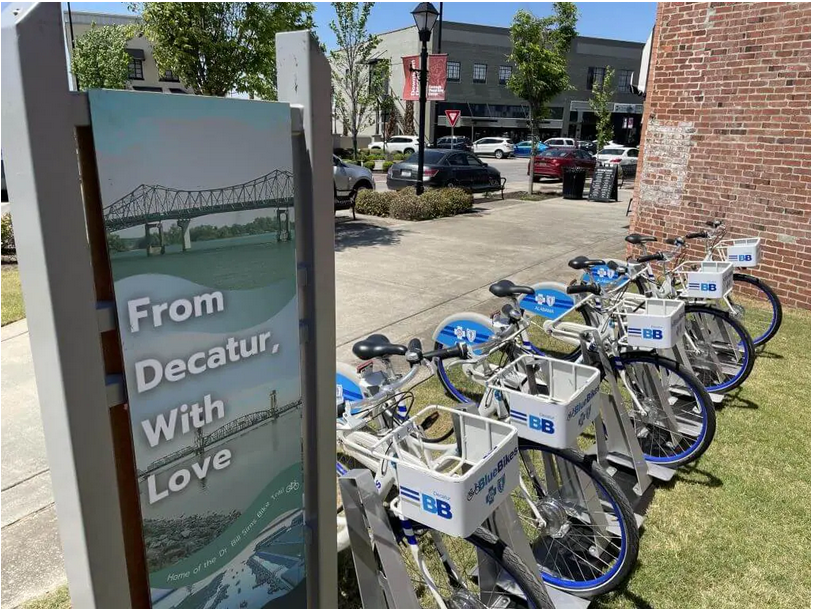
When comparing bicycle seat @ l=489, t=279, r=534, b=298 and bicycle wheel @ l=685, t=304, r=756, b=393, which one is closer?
bicycle seat @ l=489, t=279, r=534, b=298

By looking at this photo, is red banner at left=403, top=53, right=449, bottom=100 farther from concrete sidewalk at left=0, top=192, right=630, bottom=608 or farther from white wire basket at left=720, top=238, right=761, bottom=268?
white wire basket at left=720, top=238, right=761, bottom=268

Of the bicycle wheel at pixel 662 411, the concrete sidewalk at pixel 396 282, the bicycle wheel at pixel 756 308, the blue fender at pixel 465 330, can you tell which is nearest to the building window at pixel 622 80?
the concrete sidewalk at pixel 396 282

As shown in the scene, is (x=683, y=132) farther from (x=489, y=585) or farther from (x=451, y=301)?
(x=489, y=585)

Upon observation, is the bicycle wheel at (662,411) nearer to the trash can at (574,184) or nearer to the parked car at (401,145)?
the trash can at (574,184)

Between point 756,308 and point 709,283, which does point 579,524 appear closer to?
point 709,283

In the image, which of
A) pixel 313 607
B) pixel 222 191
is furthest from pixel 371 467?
pixel 222 191

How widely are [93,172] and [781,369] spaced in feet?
19.6

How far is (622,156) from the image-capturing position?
28.2 meters

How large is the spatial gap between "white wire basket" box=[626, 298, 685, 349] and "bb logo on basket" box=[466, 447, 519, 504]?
174 centimetres

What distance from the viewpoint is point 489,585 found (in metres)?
2.52

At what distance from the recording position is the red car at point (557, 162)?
22.6 meters

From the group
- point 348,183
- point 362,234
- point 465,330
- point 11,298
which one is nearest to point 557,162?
point 348,183

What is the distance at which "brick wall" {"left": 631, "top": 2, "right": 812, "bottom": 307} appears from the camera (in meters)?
7.11

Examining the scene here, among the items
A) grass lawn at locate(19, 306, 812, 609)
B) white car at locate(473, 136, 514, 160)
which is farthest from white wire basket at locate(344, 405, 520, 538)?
white car at locate(473, 136, 514, 160)
